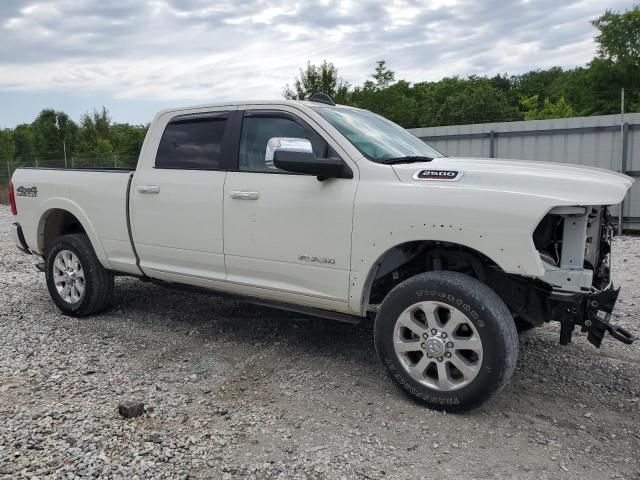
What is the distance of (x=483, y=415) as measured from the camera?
349 cm

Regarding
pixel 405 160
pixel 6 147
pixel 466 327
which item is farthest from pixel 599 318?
pixel 6 147

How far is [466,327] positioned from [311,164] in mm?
1412

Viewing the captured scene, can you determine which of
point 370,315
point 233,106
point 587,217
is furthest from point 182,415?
point 587,217

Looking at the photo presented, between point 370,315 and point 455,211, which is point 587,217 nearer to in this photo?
point 455,211

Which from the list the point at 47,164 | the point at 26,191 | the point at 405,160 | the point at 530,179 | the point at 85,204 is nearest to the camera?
the point at 530,179

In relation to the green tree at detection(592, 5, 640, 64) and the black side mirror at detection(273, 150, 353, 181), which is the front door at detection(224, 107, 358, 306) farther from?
the green tree at detection(592, 5, 640, 64)

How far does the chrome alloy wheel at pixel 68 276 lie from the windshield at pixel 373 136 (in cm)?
294

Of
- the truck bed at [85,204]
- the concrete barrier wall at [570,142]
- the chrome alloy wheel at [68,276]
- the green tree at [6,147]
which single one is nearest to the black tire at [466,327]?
the truck bed at [85,204]

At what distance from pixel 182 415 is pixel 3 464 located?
968 millimetres

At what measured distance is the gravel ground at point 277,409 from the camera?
2938mm

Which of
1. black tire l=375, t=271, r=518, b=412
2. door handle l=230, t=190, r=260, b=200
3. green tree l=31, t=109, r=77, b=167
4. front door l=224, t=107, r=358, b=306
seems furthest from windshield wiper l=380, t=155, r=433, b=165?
green tree l=31, t=109, r=77, b=167

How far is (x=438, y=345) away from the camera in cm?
344

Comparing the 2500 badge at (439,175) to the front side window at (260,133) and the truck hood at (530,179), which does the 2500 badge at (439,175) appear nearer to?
the truck hood at (530,179)

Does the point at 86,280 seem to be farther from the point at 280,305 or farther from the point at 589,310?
the point at 589,310
